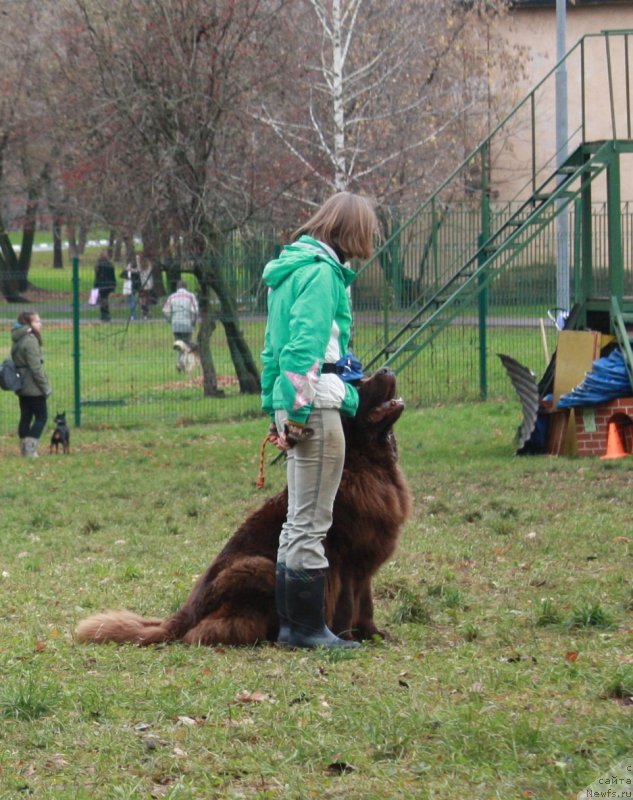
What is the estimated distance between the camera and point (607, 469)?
12.6 metres

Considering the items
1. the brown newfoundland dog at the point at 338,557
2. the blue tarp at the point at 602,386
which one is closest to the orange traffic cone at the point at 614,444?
the blue tarp at the point at 602,386

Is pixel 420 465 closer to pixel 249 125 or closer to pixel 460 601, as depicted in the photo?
pixel 460 601

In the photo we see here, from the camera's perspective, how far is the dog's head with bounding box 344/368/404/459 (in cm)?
601

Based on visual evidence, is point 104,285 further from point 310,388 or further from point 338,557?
point 310,388

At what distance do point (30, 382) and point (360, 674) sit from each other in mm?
11879

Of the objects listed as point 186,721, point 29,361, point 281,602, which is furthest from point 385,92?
point 186,721

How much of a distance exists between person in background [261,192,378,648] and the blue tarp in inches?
306

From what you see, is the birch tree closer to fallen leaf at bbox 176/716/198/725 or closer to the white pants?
the white pants

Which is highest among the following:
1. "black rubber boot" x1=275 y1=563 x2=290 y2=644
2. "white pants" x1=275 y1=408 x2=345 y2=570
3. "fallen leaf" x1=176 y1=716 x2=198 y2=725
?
"white pants" x1=275 y1=408 x2=345 y2=570

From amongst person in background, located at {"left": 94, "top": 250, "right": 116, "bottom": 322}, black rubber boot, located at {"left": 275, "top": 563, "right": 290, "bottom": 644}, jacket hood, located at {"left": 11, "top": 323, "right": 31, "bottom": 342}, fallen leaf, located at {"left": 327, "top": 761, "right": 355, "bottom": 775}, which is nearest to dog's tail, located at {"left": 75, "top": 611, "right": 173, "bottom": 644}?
black rubber boot, located at {"left": 275, "top": 563, "right": 290, "bottom": 644}

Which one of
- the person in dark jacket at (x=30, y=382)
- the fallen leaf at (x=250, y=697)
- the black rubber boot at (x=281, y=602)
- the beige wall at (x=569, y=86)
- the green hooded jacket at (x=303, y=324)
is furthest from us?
the beige wall at (x=569, y=86)

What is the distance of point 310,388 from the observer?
561cm

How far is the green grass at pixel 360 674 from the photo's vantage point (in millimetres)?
4117

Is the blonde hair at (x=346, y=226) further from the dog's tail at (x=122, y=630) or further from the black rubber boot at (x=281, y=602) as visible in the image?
the dog's tail at (x=122, y=630)
